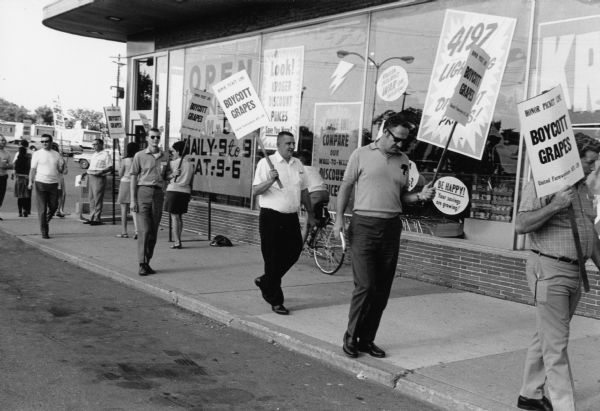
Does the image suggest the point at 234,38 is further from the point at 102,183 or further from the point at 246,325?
the point at 246,325

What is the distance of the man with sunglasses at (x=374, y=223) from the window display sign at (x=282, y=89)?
636cm

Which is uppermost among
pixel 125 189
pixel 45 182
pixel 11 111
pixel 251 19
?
pixel 11 111

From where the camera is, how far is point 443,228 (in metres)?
9.24

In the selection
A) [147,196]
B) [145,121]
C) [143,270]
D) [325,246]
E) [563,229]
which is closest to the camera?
[563,229]

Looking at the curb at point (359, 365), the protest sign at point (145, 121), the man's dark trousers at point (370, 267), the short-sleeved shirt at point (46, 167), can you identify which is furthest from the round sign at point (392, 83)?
the protest sign at point (145, 121)

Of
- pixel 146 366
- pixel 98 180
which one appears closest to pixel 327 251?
pixel 146 366

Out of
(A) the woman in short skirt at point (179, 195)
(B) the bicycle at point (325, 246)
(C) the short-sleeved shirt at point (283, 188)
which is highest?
(C) the short-sleeved shirt at point (283, 188)

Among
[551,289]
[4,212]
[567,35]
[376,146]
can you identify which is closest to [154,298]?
[376,146]

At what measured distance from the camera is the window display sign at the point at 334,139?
35.2ft

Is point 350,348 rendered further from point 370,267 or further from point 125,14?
point 125,14

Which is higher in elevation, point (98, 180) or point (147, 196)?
point (147, 196)

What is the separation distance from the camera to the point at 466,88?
18.0 feet

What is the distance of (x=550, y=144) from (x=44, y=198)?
10089 millimetres

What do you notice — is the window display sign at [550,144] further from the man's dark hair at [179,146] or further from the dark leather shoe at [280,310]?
the man's dark hair at [179,146]
